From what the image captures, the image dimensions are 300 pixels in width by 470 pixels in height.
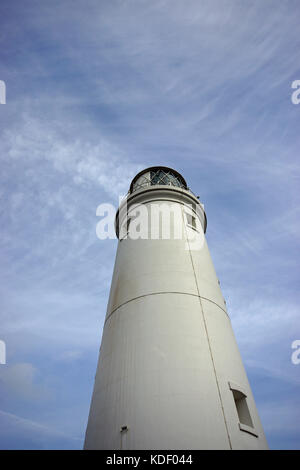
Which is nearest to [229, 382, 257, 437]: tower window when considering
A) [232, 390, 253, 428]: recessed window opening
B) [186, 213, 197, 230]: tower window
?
[232, 390, 253, 428]: recessed window opening

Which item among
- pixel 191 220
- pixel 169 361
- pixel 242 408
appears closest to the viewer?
pixel 169 361

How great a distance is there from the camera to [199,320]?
7.49m

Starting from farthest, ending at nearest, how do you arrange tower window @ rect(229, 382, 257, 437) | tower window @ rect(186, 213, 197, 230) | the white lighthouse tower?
tower window @ rect(186, 213, 197, 230) < tower window @ rect(229, 382, 257, 437) < the white lighthouse tower

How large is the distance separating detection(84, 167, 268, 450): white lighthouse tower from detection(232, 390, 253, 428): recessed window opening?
0.07 feet

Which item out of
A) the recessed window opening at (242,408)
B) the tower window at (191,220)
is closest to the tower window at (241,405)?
the recessed window opening at (242,408)

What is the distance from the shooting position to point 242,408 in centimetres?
667

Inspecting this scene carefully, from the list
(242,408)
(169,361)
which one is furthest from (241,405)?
(169,361)

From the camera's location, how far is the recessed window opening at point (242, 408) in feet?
21.2

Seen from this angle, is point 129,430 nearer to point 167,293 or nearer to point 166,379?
point 166,379

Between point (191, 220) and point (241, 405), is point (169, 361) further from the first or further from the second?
point (191, 220)

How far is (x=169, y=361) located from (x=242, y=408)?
6.85 ft

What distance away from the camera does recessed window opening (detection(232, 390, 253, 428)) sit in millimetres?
6448
